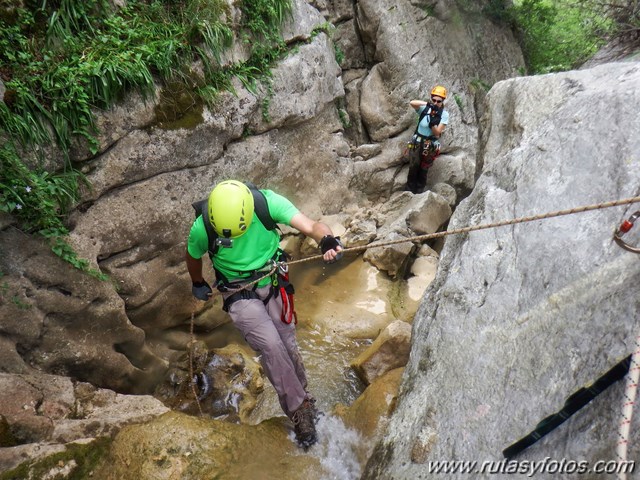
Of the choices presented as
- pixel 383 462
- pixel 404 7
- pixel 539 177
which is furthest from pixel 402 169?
pixel 383 462

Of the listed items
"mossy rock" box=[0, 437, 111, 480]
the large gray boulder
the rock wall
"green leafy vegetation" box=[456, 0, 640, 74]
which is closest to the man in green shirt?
the large gray boulder

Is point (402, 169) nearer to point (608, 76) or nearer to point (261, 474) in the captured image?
point (608, 76)

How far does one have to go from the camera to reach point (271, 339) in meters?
4.08

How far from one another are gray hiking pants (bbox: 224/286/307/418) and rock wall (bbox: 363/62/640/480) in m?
1.09

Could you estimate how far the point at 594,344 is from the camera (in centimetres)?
232

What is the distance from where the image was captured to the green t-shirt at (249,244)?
13.4 ft

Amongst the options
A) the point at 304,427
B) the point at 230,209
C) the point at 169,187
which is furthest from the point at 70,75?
the point at 304,427

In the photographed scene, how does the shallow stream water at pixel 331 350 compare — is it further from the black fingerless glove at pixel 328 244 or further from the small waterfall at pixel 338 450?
the black fingerless glove at pixel 328 244

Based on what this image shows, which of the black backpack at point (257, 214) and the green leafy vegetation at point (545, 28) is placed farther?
the green leafy vegetation at point (545, 28)

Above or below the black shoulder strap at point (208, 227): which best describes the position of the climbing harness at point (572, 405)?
below

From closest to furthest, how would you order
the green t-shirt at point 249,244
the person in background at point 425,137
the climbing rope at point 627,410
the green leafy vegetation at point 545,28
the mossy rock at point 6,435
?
the climbing rope at point 627,410
the mossy rock at point 6,435
the green t-shirt at point 249,244
the person in background at point 425,137
the green leafy vegetation at point 545,28

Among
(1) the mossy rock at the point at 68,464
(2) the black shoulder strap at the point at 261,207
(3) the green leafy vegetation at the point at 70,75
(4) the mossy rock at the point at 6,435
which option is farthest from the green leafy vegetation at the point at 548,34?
(4) the mossy rock at the point at 6,435

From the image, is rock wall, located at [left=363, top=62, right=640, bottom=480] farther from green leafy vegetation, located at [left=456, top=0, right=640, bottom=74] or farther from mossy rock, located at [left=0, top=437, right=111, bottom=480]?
green leafy vegetation, located at [left=456, top=0, right=640, bottom=74]

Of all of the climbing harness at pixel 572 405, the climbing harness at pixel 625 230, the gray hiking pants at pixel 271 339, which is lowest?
the gray hiking pants at pixel 271 339
